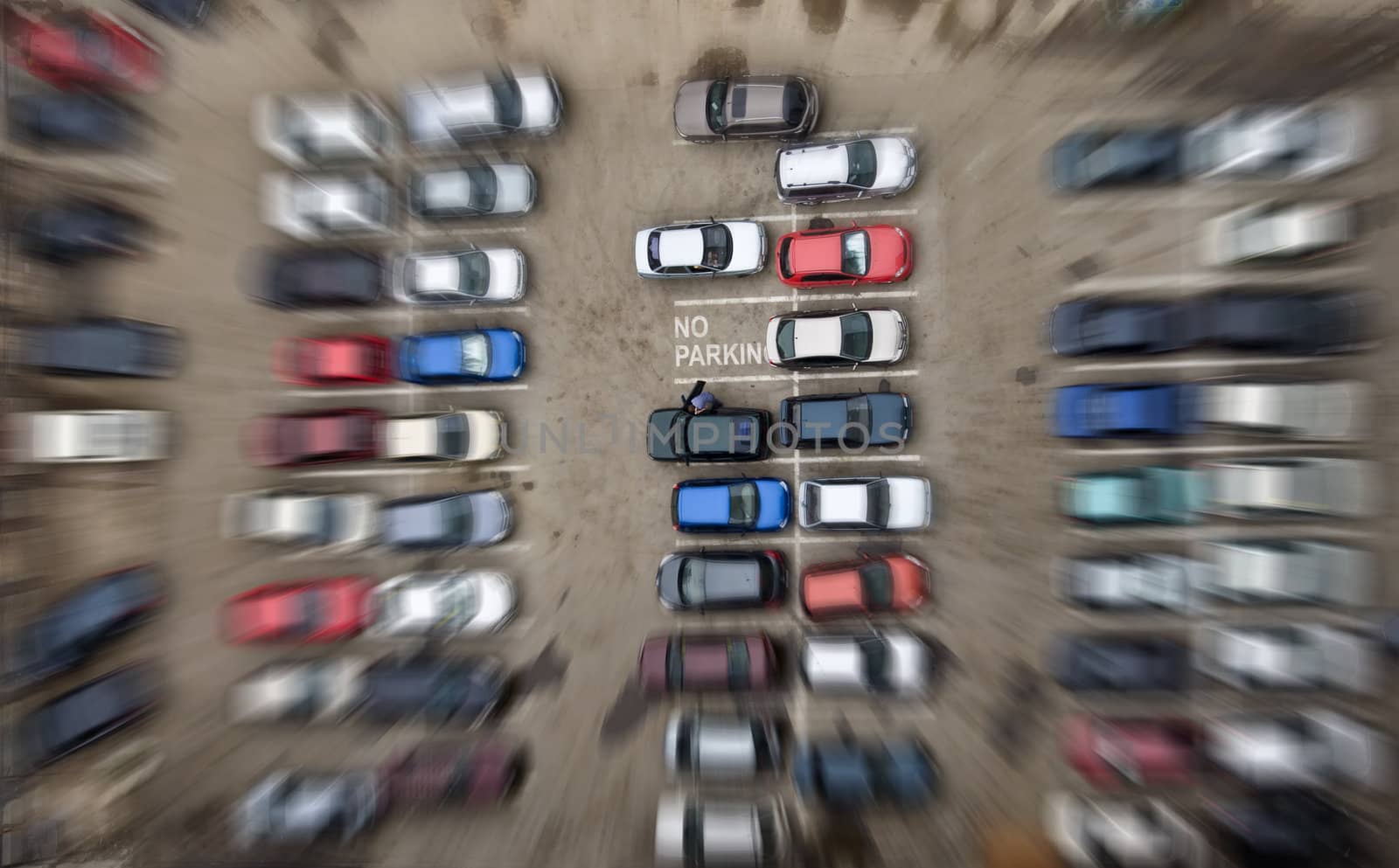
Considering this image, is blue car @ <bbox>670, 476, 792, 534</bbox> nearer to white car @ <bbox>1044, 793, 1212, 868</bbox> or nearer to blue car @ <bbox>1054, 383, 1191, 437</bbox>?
blue car @ <bbox>1054, 383, 1191, 437</bbox>

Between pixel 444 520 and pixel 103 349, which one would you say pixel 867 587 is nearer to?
pixel 444 520

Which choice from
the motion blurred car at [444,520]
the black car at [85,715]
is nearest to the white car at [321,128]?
the motion blurred car at [444,520]

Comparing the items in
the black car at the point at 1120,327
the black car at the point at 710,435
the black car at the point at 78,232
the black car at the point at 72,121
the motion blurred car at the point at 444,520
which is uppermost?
the black car at the point at 72,121

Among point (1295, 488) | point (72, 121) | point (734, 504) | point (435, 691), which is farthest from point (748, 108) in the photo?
point (72, 121)

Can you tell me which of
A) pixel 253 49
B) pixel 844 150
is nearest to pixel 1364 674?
pixel 844 150

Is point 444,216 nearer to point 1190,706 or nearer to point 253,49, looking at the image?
point 253,49

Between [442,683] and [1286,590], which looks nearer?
[1286,590]

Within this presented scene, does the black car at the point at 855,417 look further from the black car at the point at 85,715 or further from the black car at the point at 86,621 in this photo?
the black car at the point at 85,715
